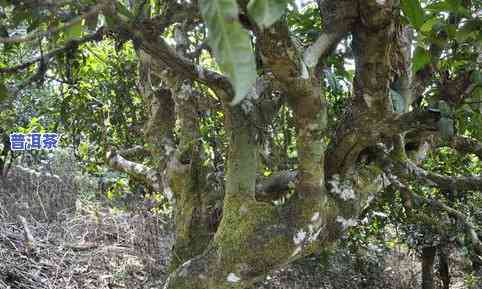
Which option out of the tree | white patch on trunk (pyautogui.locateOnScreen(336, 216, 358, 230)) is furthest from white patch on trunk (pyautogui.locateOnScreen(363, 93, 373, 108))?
white patch on trunk (pyautogui.locateOnScreen(336, 216, 358, 230))

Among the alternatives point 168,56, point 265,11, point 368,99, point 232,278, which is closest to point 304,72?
point 368,99

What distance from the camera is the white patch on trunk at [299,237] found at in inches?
72.0

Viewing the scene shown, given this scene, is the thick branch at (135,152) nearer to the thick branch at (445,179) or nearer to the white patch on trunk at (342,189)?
the white patch on trunk at (342,189)

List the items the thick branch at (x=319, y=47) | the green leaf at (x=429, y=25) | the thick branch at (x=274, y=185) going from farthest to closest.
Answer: the thick branch at (x=274, y=185) → the thick branch at (x=319, y=47) → the green leaf at (x=429, y=25)

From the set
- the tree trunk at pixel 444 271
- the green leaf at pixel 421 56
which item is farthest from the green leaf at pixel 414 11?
the tree trunk at pixel 444 271

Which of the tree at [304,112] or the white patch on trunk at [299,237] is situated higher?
the tree at [304,112]

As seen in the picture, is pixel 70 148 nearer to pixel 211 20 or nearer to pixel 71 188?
pixel 71 188

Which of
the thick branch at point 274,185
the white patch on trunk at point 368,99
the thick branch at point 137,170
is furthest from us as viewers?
the thick branch at point 137,170

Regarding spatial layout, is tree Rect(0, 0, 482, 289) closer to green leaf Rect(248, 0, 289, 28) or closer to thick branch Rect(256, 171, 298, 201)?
thick branch Rect(256, 171, 298, 201)

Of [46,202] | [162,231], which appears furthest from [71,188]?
[162,231]

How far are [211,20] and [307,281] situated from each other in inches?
154

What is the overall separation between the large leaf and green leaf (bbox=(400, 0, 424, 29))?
98 centimetres

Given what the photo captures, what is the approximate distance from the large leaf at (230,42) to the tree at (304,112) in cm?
76

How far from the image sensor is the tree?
58.7 inches
